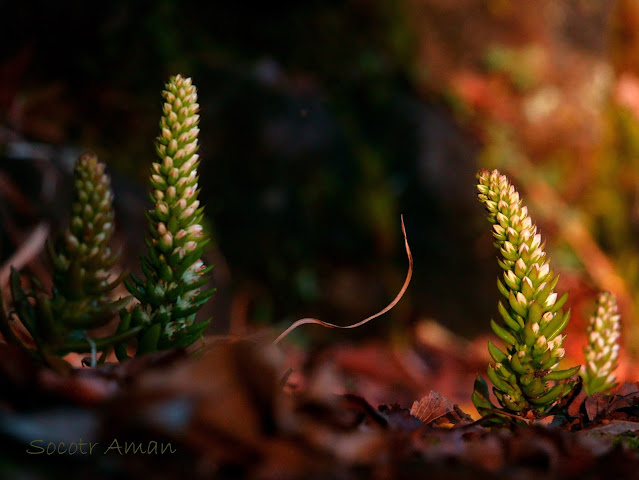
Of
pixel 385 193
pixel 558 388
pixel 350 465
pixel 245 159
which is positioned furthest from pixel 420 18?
pixel 350 465

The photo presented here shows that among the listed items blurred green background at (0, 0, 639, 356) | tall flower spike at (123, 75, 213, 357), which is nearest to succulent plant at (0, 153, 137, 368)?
tall flower spike at (123, 75, 213, 357)

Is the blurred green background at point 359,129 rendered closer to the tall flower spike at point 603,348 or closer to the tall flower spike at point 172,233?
the tall flower spike at point 172,233

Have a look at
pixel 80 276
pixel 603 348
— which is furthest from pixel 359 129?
pixel 80 276

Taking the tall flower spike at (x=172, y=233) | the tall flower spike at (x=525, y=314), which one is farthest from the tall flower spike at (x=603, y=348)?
the tall flower spike at (x=172, y=233)

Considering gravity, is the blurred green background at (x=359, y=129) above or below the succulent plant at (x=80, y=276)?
above

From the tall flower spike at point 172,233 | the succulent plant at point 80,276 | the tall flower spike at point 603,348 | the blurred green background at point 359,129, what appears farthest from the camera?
the blurred green background at point 359,129

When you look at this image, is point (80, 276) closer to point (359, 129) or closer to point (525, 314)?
point (525, 314)
